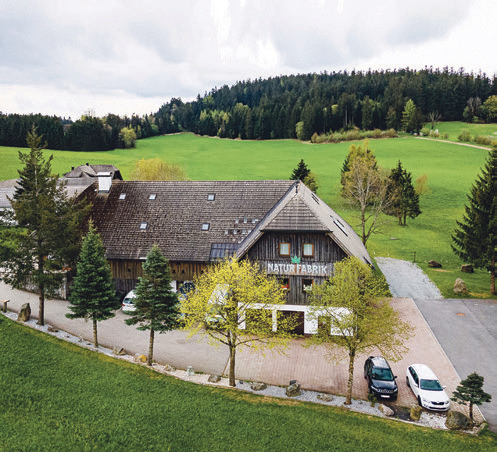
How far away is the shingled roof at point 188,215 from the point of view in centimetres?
2977

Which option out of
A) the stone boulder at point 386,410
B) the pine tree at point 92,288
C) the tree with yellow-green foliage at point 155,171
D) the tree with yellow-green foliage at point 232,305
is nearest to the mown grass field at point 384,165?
the tree with yellow-green foliage at point 155,171

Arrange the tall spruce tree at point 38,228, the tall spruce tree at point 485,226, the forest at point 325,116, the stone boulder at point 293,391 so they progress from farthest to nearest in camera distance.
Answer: the forest at point 325,116 < the tall spruce tree at point 485,226 < the tall spruce tree at point 38,228 < the stone boulder at point 293,391

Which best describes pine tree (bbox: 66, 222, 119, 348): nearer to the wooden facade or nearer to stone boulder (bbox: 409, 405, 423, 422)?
the wooden facade

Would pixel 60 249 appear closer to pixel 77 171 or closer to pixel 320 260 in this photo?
pixel 320 260

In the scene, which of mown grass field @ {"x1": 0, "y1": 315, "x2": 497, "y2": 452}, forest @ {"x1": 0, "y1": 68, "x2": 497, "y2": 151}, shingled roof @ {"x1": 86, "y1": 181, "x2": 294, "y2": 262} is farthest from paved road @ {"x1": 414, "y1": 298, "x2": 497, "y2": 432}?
forest @ {"x1": 0, "y1": 68, "x2": 497, "y2": 151}

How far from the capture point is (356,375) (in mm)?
22062

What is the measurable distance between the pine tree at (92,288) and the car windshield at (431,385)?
17.2 metres

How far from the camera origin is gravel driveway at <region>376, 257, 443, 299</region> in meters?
33.0

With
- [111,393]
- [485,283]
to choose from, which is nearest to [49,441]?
[111,393]

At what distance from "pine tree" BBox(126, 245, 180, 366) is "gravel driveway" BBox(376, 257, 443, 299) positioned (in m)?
19.5

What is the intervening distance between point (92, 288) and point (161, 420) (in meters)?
9.28

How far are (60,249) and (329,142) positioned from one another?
97.4 meters

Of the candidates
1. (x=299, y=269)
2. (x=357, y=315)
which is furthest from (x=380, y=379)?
(x=299, y=269)

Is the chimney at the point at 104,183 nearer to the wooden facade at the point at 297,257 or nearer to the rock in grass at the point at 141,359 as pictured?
the wooden facade at the point at 297,257
